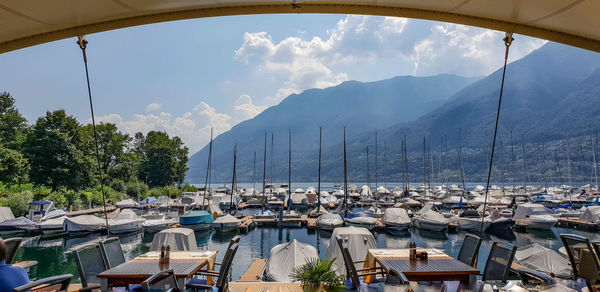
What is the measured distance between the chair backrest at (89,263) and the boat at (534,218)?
103 feet

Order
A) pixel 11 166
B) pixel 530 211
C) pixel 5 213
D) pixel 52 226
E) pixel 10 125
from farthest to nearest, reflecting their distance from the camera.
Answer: pixel 10 125
pixel 11 166
pixel 530 211
pixel 52 226
pixel 5 213

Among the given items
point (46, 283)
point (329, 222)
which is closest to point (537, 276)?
point (46, 283)

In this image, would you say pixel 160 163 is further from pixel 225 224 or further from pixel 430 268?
pixel 430 268

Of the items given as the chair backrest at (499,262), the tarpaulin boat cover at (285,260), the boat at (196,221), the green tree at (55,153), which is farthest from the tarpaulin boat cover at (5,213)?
the chair backrest at (499,262)

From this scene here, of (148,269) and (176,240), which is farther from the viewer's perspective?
(176,240)

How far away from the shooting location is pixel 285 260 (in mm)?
10641

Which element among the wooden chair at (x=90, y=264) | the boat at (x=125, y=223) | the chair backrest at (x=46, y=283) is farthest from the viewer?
the boat at (x=125, y=223)

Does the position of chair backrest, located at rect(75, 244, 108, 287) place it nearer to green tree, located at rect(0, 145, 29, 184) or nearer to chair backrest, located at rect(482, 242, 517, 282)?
chair backrest, located at rect(482, 242, 517, 282)

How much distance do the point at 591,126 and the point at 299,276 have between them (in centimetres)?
16503

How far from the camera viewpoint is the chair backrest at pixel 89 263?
182 inches

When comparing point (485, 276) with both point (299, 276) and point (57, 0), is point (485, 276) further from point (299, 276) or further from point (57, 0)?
point (57, 0)

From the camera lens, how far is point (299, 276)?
13.9 ft

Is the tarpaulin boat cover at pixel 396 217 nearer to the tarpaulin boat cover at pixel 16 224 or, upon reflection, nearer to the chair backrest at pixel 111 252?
the chair backrest at pixel 111 252

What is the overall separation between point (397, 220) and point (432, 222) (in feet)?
9.37
